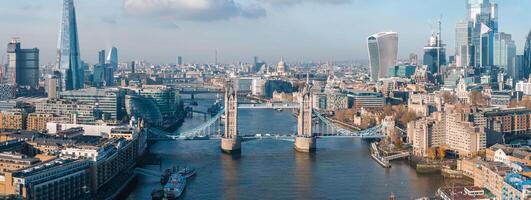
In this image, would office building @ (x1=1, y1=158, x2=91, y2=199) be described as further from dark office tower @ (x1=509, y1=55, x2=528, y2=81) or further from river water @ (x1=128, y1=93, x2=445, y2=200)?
dark office tower @ (x1=509, y1=55, x2=528, y2=81)

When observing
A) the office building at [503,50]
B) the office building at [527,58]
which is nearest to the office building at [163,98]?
the office building at [527,58]

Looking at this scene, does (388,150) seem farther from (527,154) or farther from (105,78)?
(105,78)

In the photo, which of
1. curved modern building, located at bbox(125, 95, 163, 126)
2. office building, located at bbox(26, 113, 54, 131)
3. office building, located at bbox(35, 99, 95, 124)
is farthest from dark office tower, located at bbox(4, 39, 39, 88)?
office building, located at bbox(26, 113, 54, 131)

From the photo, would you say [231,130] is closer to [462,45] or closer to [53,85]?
[53,85]

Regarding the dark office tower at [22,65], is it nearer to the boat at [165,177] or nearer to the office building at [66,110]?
the office building at [66,110]

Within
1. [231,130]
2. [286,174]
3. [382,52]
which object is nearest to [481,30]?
[382,52]
